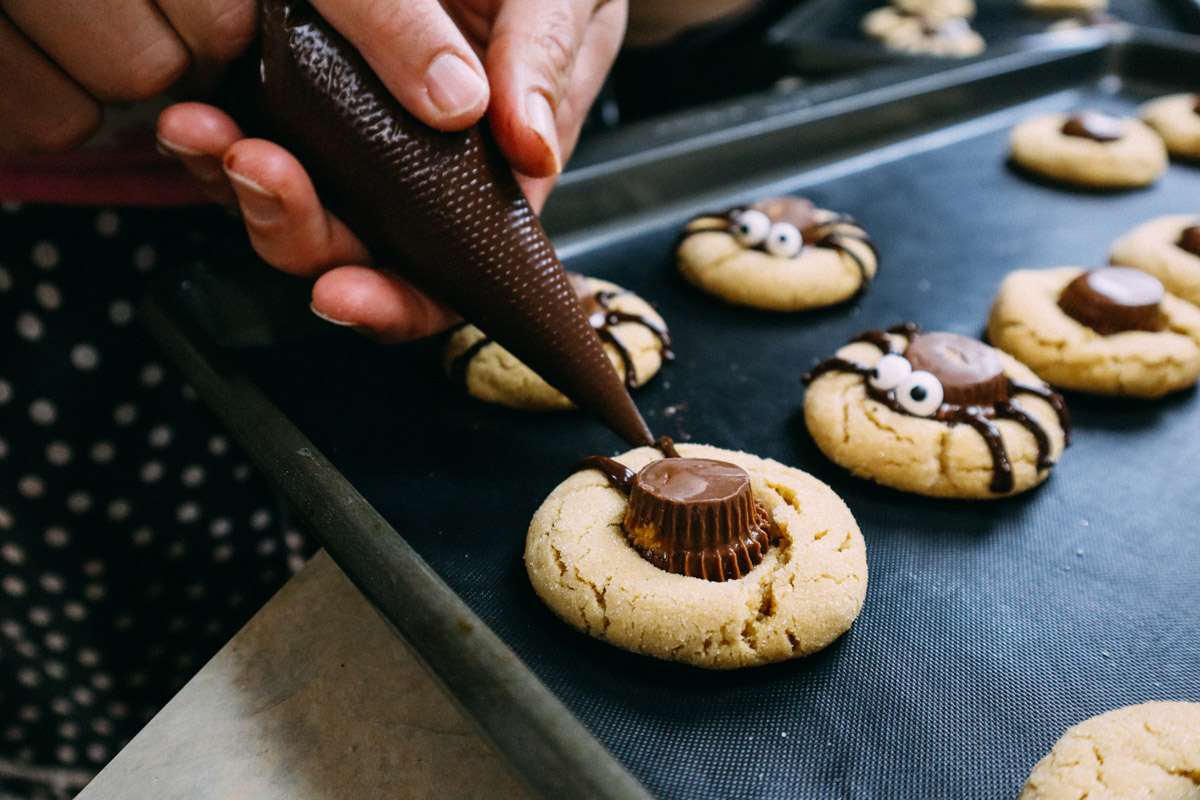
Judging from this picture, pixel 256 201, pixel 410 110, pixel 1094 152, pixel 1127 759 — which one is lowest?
pixel 1094 152

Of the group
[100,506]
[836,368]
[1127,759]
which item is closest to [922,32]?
[836,368]

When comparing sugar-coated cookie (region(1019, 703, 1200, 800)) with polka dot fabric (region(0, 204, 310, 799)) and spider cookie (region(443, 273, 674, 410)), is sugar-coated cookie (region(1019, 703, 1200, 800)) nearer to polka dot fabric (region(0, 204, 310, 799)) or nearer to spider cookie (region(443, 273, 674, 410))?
spider cookie (region(443, 273, 674, 410))

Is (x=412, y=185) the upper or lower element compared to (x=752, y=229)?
upper

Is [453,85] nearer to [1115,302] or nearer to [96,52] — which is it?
[96,52]

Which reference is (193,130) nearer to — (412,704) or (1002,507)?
(412,704)

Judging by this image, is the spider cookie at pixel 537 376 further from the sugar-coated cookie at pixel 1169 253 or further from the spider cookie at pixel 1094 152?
the spider cookie at pixel 1094 152

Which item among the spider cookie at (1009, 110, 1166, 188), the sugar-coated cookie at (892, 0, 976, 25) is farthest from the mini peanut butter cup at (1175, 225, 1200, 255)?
A: the sugar-coated cookie at (892, 0, 976, 25)
